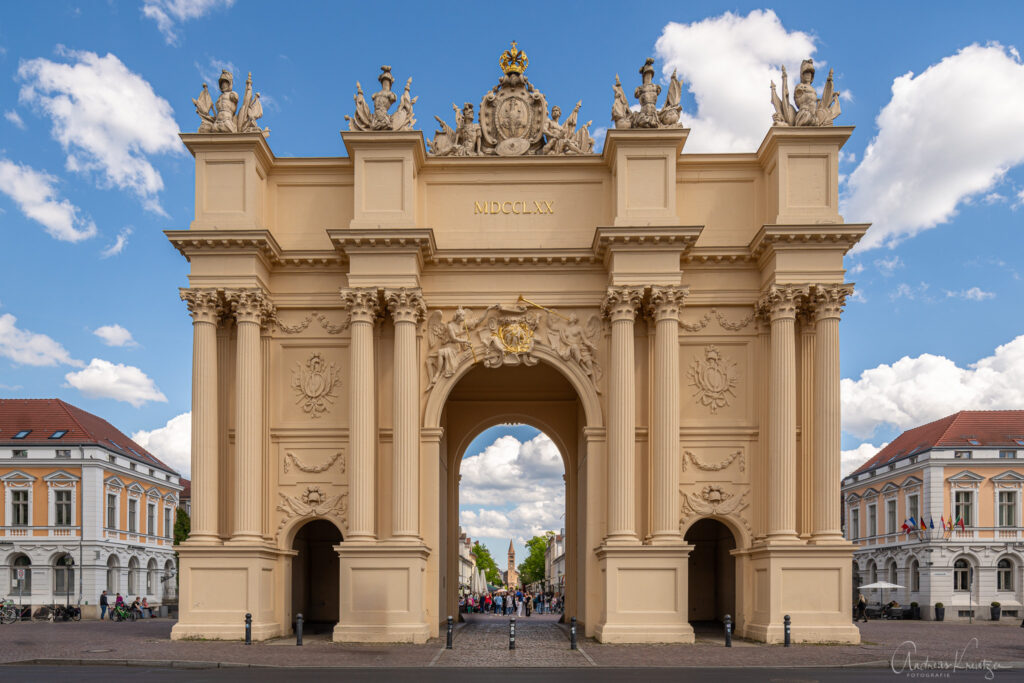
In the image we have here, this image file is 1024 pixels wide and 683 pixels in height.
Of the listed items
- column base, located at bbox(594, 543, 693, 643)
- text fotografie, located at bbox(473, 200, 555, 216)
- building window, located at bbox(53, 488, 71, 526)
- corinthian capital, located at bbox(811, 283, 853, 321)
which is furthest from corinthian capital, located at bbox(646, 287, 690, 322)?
building window, located at bbox(53, 488, 71, 526)

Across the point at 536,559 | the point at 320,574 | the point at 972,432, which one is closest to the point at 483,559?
the point at 536,559

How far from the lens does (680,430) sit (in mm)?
29078

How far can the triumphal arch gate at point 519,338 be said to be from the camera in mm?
27281

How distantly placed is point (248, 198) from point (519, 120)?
26.6 ft

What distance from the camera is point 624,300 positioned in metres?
28.3

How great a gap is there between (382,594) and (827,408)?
1285 centimetres

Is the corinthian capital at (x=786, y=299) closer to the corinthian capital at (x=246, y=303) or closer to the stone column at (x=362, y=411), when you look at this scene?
the stone column at (x=362, y=411)

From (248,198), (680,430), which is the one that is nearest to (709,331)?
(680,430)

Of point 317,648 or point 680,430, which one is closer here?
point 317,648

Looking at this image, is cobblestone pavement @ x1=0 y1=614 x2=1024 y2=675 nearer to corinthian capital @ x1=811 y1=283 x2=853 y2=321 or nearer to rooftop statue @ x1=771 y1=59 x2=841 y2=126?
corinthian capital @ x1=811 y1=283 x2=853 y2=321

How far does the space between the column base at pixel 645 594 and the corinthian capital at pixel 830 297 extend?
7.43 metres

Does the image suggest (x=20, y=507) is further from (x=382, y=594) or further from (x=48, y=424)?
(x=382, y=594)

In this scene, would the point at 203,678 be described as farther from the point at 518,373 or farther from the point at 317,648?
the point at 518,373

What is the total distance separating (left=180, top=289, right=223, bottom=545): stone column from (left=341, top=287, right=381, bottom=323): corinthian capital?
3603 millimetres
